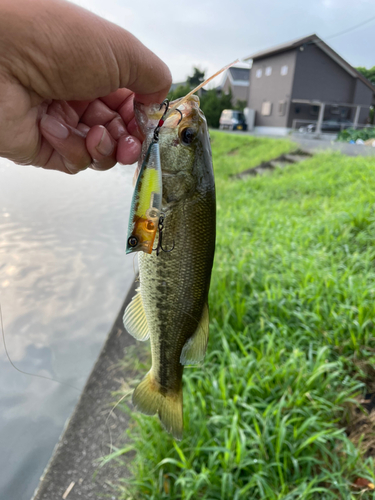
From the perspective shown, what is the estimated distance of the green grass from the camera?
2.10m

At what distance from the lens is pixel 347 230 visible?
447cm

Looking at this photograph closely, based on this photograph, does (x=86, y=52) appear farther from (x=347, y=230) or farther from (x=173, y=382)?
(x=347, y=230)

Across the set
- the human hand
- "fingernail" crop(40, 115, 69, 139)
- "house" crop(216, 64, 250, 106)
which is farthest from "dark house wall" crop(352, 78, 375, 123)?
"fingernail" crop(40, 115, 69, 139)

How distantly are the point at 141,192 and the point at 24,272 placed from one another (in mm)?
3227

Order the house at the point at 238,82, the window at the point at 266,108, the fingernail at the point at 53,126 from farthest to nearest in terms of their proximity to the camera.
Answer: the house at the point at 238,82 < the window at the point at 266,108 < the fingernail at the point at 53,126

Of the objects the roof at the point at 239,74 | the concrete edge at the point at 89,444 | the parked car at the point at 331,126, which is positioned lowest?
the concrete edge at the point at 89,444

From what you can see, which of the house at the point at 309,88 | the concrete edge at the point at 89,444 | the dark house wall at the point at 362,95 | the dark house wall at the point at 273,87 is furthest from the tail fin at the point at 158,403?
the dark house wall at the point at 362,95

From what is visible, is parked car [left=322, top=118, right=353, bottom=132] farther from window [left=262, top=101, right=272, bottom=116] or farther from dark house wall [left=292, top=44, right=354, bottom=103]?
window [left=262, top=101, right=272, bottom=116]

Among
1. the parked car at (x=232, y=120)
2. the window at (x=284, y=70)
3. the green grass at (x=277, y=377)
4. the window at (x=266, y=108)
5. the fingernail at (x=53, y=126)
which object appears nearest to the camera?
the fingernail at (x=53, y=126)

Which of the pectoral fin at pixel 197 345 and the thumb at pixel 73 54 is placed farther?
the pectoral fin at pixel 197 345

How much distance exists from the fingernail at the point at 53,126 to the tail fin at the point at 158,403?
1.07 m

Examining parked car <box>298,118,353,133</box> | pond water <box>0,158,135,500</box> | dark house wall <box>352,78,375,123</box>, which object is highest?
dark house wall <box>352,78,375,123</box>

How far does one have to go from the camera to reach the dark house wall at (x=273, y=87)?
2303cm

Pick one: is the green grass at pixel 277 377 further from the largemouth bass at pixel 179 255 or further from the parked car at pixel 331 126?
the parked car at pixel 331 126
